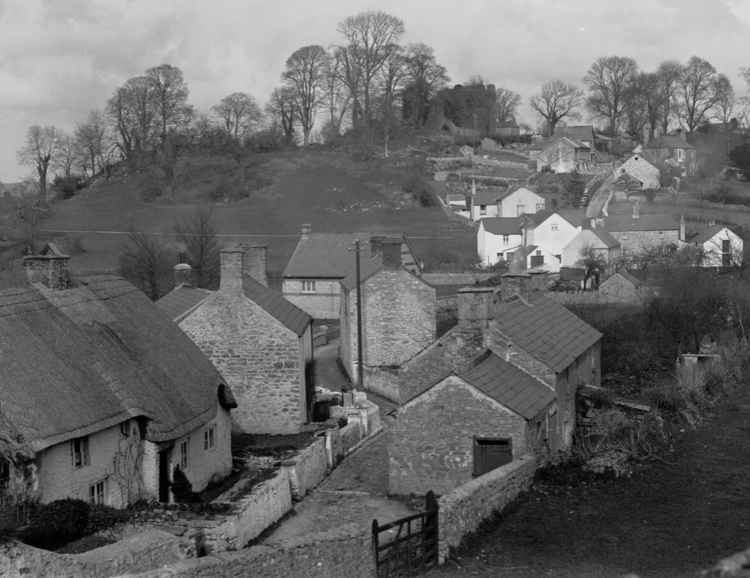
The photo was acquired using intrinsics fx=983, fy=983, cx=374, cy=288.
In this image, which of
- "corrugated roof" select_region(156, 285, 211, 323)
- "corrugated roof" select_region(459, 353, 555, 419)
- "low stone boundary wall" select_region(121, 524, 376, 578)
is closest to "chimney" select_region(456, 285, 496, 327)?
"corrugated roof" select_region(459, 353, 555, 419)

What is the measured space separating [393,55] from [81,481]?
9475cm

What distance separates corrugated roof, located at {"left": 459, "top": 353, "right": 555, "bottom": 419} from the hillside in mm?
43480

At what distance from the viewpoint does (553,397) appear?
22.1m

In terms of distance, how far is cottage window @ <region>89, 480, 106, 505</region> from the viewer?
18984mm

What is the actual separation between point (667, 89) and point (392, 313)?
8025cm

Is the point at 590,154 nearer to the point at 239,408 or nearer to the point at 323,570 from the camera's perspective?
the point at 239,408

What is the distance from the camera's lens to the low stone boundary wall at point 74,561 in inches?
571

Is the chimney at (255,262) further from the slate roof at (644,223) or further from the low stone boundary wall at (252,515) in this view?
the slate roof at (644,223)

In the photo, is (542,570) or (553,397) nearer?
(542,570)

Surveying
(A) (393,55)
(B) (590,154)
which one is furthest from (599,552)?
(A) (393,55)

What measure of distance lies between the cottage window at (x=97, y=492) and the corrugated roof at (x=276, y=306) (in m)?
9.82

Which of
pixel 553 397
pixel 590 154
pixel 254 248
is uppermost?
pixel 590 154

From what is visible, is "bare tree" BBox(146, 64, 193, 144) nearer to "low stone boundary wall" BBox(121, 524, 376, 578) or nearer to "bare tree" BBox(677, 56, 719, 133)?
"bare tree" BBox(677, 56, 719, 133)

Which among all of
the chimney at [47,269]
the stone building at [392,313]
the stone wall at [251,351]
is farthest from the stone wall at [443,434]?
the stone building at [392,313]
